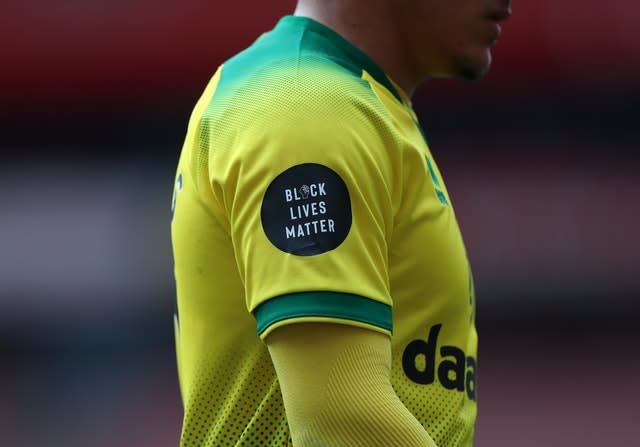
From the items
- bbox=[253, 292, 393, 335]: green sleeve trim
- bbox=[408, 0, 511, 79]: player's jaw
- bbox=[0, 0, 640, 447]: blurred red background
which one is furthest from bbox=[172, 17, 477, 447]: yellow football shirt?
bbox=[0, 0, 640, 447]: blurred red background

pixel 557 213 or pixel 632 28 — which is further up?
pixel 632 28

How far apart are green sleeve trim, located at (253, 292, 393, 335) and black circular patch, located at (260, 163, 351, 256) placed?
0.21ft

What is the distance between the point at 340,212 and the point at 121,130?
18.0 feet

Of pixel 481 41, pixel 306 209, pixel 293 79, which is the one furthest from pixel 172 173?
pixel 306 209

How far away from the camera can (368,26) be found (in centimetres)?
163

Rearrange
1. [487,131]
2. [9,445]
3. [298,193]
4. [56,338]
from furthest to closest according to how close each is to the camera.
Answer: [487,131]
[56,338]
[9,445]
[298,193]

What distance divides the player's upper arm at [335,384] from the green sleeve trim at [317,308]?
1cm

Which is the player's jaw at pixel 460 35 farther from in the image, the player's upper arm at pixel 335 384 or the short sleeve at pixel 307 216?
the player's upper arm at pixel 335 384

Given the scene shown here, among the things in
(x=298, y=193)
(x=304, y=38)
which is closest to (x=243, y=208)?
(x=298, y=193)

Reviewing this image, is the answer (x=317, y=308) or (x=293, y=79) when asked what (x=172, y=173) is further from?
(x=317, y=308)

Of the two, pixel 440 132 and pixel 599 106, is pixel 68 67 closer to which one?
pixel 440 132

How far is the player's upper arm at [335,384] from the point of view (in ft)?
4.01

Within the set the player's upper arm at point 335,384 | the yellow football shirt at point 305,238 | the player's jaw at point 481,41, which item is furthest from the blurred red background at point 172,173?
the player's upper arm at point 335,384

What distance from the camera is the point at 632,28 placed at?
21.2 ft
